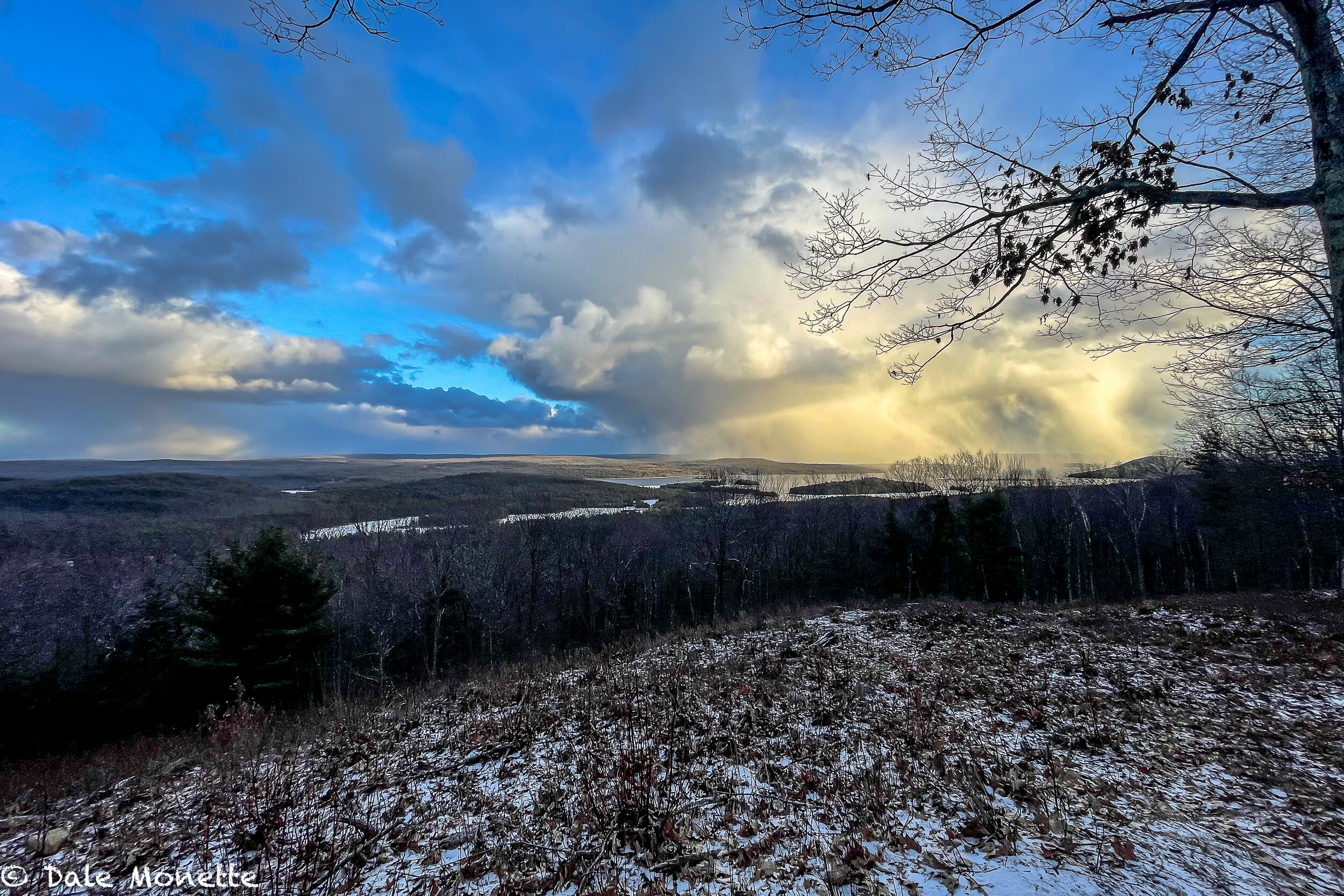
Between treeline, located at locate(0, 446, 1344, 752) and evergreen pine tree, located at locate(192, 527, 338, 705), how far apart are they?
76 mm

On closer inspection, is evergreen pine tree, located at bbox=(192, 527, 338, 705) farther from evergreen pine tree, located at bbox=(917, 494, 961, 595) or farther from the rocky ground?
evergreen pine tree, located at bbox=(917, 494, 961, 595)

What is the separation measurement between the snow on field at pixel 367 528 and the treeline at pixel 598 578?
3.66m

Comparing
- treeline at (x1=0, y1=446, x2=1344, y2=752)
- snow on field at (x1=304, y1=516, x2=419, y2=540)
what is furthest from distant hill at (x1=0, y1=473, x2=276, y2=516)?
treeline at (x1=0, y1=446, x2=1344, y2=752)

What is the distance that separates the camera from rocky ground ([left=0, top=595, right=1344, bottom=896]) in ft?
11.1

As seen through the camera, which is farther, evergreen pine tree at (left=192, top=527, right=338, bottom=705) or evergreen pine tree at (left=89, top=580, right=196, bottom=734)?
evergreen pine tree at (left=89, top=580, right=196, bottom=734)

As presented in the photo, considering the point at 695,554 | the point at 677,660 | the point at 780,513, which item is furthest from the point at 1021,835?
the point at 780,513

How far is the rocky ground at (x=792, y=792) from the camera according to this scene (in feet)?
11.1

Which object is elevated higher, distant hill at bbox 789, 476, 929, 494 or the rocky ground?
the rocky ground

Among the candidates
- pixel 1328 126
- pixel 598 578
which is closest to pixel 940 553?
pixel 598 578

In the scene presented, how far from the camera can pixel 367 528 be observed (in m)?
66.0

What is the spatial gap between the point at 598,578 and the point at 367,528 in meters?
35.2

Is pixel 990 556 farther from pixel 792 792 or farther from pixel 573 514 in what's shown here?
pixel 573 514

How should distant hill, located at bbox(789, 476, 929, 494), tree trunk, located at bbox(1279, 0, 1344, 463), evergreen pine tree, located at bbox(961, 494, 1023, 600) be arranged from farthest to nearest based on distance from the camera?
distant hill, located at bbox(789, 476, 929, 494)
evergreen pine tree, located at bbox(961, 494, 1023, 600)
tree trunk, located at bbox(1279, 0, 1344, 463)

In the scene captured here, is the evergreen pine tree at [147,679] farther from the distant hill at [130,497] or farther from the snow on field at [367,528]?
the distant hill at [130,497]
